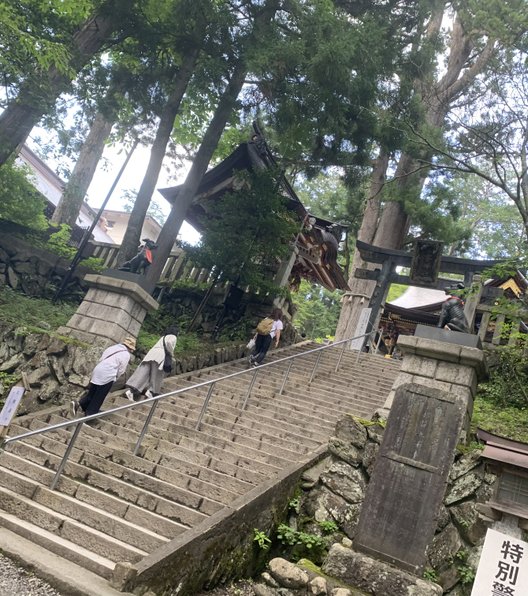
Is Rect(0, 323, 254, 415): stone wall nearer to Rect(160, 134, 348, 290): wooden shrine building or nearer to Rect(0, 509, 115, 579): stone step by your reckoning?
Rect(0, 509, 115, 579): stone step

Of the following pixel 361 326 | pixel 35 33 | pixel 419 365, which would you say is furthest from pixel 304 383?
pixel 35 33

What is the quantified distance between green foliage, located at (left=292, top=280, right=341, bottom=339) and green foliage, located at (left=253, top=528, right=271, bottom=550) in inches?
879

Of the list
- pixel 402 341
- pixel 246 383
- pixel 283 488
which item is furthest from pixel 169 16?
pixel 283 488

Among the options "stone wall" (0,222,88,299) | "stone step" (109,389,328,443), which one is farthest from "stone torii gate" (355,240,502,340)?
"stone wall" (0,222,88,299)

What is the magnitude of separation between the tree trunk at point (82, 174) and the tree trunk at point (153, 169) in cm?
566

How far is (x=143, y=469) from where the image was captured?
17.4 ft

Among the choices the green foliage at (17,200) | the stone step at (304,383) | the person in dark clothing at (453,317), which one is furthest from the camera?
the green foliage at (17,200)

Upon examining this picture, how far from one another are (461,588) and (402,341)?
2.73 m

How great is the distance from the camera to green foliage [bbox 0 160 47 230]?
38.2 feet

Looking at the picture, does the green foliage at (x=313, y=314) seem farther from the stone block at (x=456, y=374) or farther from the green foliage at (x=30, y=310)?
the stone block at (x=456, y=374)

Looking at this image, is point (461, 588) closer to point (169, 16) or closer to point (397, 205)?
point (169, 16)

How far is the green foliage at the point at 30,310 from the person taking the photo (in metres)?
9.10

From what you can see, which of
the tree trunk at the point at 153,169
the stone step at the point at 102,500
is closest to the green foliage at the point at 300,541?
the stone step at the point at 102,500

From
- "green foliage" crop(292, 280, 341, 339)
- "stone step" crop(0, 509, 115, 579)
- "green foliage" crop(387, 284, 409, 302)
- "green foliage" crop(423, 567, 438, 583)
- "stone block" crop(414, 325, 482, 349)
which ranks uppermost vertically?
"green foliage" crop(387, 284, 409, 302)
